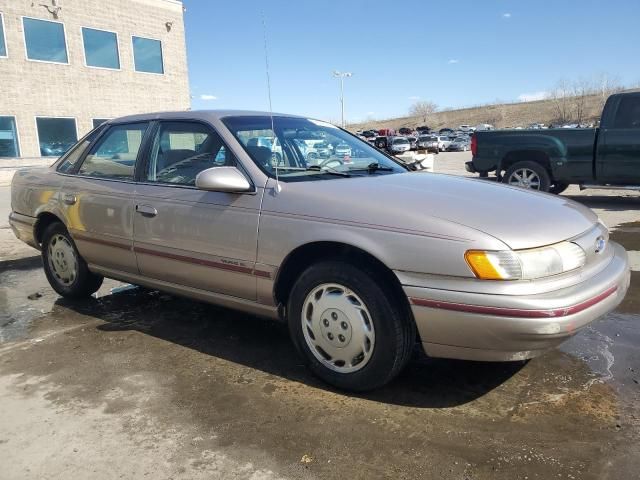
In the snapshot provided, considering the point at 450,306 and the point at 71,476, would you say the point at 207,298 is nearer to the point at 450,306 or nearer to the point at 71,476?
the point at 71,476

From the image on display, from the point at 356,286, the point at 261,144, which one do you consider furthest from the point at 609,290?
the point at 261,144

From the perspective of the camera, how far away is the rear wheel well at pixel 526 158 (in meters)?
9.91

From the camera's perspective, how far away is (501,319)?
2.51 metres

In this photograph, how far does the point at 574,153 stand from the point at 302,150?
7.35 metres

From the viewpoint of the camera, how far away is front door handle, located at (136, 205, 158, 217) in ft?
12.5

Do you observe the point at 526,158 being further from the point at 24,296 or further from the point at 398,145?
the point at 398,145

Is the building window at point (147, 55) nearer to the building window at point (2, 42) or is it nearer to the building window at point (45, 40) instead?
the building window at point (45, 40)

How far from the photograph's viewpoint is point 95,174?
4.48m

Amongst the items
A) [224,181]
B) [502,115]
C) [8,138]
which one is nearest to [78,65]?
[8,138]

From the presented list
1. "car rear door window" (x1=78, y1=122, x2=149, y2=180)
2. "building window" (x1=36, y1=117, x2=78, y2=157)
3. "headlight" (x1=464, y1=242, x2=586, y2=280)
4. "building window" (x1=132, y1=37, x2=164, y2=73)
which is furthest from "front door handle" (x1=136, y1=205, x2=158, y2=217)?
"building window" (x1=132, y1=37, x2=164, y2=73)

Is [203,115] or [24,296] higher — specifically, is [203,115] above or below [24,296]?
above

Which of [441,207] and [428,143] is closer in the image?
[441,207]

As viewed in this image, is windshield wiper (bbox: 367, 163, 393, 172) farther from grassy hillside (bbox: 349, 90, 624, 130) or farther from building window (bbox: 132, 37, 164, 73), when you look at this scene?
grassy hillside (bbox: 349, 90, 624, 130)

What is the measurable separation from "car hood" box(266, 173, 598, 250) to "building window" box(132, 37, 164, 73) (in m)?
23.0
